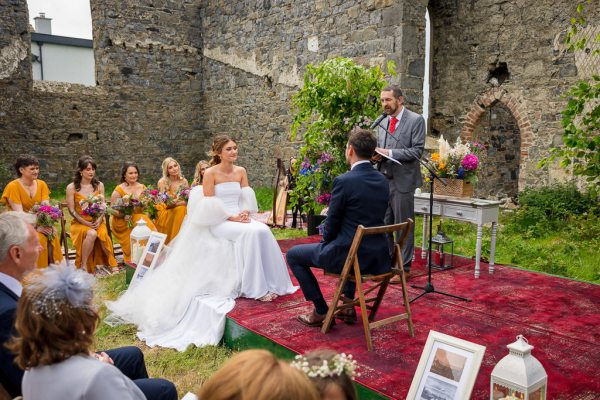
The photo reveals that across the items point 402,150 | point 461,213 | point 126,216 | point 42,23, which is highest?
point 42,23

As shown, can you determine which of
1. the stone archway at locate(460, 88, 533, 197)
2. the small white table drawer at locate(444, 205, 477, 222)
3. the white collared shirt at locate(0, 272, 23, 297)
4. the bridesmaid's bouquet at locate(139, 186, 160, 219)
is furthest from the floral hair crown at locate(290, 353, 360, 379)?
the stone archway at locate(460, 88, 533, 197)

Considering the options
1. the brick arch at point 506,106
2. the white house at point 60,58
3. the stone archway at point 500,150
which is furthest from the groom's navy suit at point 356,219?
the white house at point 60,58

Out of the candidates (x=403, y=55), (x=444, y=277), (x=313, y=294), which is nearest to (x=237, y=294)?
(x=313, y=294)

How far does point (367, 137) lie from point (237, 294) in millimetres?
2004

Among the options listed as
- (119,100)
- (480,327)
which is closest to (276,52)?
(119,100)

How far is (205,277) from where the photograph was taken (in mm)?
4922

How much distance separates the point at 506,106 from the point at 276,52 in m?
5.07

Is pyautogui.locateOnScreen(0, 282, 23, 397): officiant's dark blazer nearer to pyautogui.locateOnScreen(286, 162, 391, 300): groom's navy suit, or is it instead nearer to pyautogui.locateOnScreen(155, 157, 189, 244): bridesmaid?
pyautogui.locateOnScreen(286, 162, 391, 300): groom's navy suit

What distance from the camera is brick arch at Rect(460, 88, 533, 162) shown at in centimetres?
991

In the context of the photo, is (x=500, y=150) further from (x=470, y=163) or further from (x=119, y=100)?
(x=119, y=100)

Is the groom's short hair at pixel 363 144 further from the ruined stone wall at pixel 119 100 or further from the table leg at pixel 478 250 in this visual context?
the ruined stone wall at pixel 119 100

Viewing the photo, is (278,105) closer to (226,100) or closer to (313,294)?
(226,100)

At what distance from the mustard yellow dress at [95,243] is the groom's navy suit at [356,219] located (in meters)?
3.75

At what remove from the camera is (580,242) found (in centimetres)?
741
